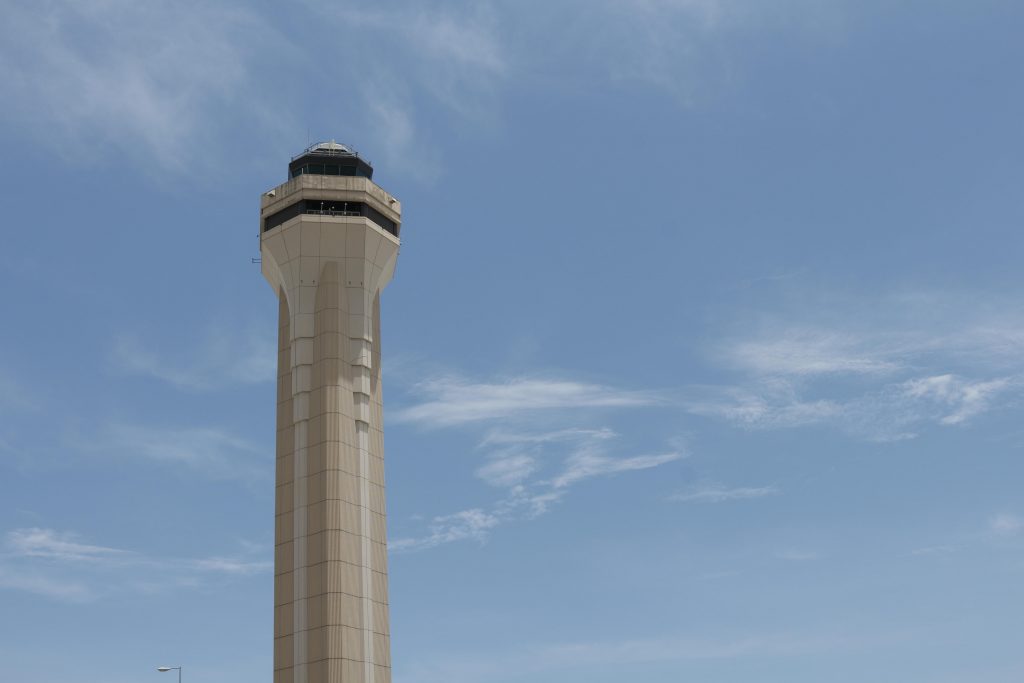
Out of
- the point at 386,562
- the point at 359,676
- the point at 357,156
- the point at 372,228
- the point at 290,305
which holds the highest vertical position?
the point at 357,156

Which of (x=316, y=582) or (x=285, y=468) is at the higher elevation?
(x=285, y=468)

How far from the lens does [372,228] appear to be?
82.4 metres

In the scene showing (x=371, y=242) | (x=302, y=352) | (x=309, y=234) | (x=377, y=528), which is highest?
(x=309, y=234)

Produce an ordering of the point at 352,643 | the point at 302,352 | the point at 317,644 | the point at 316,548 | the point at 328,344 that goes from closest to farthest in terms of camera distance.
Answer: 1. the point at 317,644
2. the point at 352,643
3. the point at 316,548
4. the point at 328,344
5. the point at 302,352

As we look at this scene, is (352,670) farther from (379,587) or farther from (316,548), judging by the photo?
(316,548)

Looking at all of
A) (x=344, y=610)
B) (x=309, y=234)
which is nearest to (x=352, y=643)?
(x=344, y=610)

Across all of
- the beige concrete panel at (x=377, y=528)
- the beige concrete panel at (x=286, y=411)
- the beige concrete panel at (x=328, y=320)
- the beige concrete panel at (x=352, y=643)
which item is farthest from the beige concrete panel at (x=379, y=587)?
Result: the beige concrete panel at (x=328, y=320)

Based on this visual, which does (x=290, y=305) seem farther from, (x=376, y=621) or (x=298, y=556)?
(x=376, y=621)

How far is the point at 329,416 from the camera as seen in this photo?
3024 inches

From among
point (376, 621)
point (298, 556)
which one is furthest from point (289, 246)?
point (376, 621)

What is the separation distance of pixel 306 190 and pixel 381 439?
2030 centimetres

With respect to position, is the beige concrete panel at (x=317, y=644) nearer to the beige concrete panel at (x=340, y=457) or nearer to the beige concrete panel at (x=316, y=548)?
the beige concrete panel at (x=316, y=548)

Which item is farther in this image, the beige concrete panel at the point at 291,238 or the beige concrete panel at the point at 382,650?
the beige concrete panel at the point at 291,238

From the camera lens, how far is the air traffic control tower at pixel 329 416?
7169 cm
